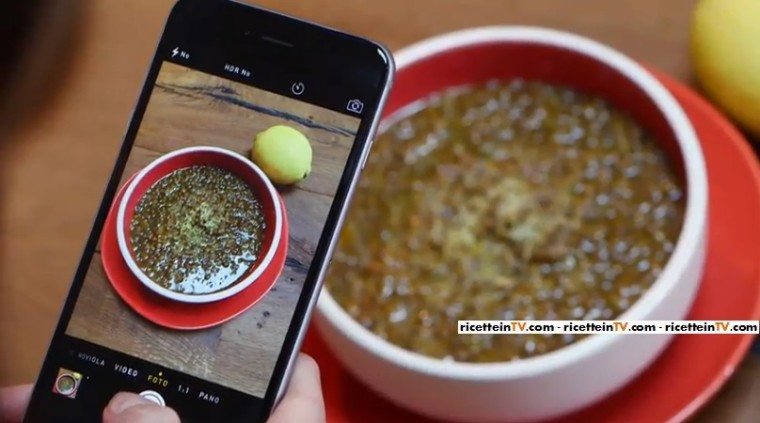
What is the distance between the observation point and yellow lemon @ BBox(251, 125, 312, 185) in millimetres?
483

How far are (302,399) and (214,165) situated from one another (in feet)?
0.41

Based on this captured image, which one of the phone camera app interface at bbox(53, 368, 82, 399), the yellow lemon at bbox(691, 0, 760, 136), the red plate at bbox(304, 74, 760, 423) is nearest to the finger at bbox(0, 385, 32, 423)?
the phone camera app interface at bbox(53, 368, 82, 399)

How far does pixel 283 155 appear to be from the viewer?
49 cm

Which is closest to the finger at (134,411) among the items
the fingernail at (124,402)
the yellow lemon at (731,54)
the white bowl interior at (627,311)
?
the fingernail at (124,402)

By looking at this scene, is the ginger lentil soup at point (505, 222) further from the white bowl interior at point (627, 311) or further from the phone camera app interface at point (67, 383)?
the phone camera app interface at point (67, 383)

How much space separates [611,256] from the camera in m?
0.58

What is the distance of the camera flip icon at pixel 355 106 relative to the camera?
50cm

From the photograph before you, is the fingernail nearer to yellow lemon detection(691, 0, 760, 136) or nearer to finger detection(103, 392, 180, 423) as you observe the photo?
finger detection(103, 392, 180, 423)

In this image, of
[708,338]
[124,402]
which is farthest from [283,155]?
[708,338]

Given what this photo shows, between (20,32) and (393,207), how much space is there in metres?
0.34

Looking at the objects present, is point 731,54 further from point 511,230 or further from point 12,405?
point 12,405

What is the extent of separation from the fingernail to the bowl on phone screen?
0.39 feet

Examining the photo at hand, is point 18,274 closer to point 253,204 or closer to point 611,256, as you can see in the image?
point 253,204

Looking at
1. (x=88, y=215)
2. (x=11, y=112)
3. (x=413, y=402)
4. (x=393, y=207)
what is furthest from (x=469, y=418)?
(x=11, y=112)
